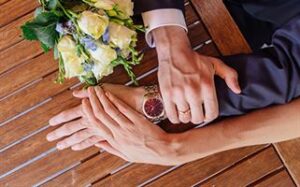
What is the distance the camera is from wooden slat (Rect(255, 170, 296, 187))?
976 millimetres

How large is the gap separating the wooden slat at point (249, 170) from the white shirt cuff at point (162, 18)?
1.15ft

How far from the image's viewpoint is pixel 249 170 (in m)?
0.99

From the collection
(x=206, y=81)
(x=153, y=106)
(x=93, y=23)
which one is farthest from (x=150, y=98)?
(x=93, y=23)

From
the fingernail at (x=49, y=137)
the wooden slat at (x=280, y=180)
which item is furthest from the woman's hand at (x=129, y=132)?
the wooden slat at (x=280, y=180)

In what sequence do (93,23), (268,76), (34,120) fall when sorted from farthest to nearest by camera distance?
(34,120) → (268,76) → (93,23)

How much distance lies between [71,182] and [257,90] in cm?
49

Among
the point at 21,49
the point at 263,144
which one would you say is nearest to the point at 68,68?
the point at 21,49

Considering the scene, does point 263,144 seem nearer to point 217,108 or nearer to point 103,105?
point 217,108

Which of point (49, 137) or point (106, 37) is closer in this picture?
point (106, 37)

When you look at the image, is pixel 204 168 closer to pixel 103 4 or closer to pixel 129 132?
pixel 129 132

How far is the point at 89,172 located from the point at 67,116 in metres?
0.15

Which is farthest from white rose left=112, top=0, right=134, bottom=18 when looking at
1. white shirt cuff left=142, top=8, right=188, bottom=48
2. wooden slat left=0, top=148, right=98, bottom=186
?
wooden slat left=0, top=148, right=98, bottom=186

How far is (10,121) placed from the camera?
1.05 metres

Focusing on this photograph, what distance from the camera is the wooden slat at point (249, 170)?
0.98 metres
